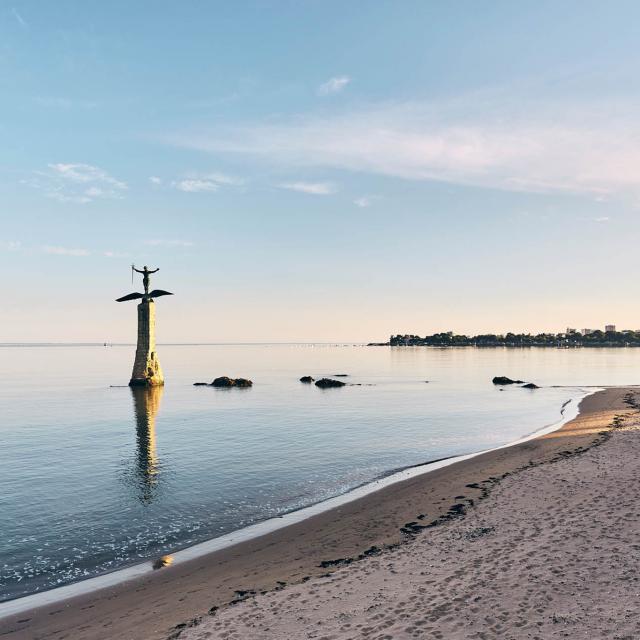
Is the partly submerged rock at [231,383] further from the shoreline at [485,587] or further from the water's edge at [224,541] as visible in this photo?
the shoreline at [485,587]

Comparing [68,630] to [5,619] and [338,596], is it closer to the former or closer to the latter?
[5,619]

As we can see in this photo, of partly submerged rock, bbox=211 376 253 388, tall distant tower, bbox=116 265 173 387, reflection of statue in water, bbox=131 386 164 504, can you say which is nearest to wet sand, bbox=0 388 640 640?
reflection of statue in water, bbox=131 386 164 504

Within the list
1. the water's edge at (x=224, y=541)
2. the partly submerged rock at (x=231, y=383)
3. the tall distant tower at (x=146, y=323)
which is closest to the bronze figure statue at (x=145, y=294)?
the tall distant tower at (x=146, y=323)

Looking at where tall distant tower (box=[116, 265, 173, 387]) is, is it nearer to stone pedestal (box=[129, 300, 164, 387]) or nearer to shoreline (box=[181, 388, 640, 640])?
stone pedestal (box=[129, 300, 164, 387])

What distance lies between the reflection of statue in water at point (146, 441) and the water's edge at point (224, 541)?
19.6 ft

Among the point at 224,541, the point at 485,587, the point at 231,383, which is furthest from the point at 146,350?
the point at 485,587

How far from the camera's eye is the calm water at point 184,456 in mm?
16703

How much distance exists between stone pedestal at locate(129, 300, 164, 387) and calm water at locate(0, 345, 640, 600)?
8.33 m

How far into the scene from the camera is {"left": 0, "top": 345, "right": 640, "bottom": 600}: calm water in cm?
1670

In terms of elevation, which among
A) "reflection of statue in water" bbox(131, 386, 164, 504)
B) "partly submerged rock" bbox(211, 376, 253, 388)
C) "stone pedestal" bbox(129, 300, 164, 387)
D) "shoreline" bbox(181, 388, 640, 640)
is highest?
"stone pedestal" bbox(129, 300, 164, 387)

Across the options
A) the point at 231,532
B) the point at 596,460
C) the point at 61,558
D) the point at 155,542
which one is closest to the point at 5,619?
the point at 61,558

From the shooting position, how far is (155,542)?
1639 centimetres

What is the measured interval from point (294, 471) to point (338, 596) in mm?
15057

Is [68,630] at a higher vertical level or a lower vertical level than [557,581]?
lower
